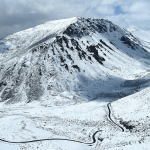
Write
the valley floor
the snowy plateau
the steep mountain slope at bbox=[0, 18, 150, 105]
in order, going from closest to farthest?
the valley floor → the snowy plateau → the steep mountain slope at bbox=[0, 18, 150, 105]

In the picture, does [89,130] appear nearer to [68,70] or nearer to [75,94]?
[75,94]

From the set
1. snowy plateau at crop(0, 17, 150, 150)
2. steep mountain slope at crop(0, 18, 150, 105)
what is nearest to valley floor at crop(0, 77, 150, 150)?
snowy plateau at crop(0, 17, 150, 150)

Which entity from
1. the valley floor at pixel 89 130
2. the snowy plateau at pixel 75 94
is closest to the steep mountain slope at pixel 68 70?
the snowy plateau at pixel 75 94

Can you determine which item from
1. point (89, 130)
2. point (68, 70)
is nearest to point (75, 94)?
point (68, 70)

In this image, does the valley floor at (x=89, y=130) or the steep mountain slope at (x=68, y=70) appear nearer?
the valley floor at (x=89, y=130)

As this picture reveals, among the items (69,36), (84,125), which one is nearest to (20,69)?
(69,36)

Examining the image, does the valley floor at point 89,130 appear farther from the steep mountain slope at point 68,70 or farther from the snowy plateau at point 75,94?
the steep mountain slope at point 68,70

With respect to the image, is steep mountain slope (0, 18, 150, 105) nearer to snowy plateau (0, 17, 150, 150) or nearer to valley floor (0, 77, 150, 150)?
snowy plateau (0, 17, 150, 150)
